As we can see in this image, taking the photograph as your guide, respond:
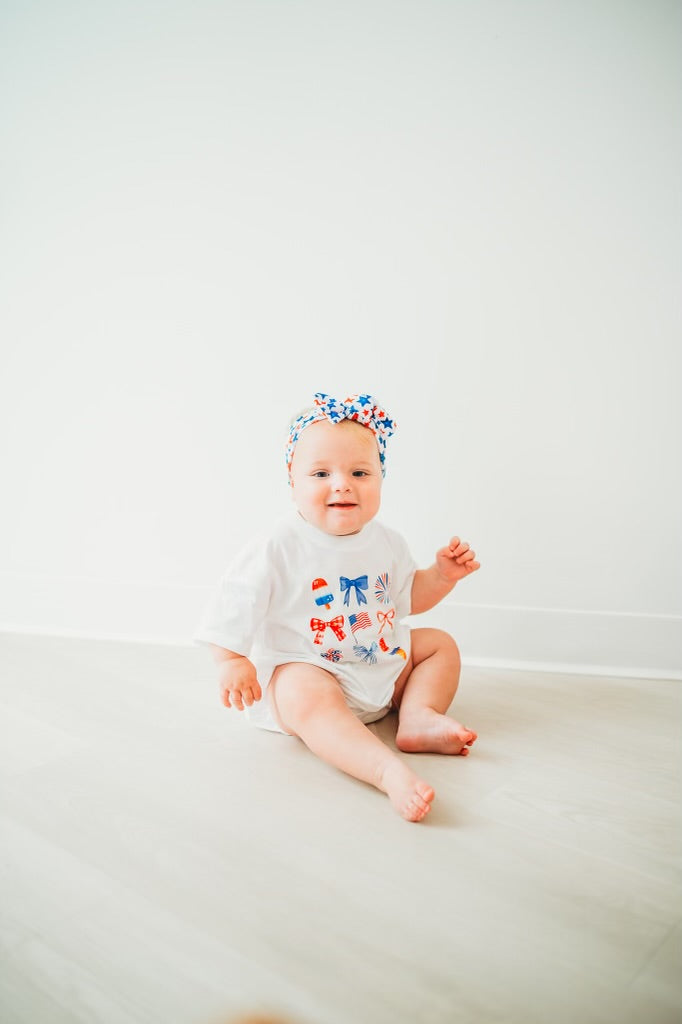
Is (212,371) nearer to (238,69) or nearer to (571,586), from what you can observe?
(238,69)

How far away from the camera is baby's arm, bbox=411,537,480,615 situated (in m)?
1.13

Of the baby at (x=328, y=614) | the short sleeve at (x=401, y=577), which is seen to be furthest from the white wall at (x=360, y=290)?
the baby at (x=328, y=614)

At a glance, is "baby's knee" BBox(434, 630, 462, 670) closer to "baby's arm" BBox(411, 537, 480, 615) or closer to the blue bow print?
"baby's arm" BBox(411, 537, 480, 615)

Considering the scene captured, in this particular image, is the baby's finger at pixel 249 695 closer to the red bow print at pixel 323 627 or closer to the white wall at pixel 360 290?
Result: the red bow print at pixel 323 627

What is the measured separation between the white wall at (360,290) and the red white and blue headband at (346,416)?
0.34 meters

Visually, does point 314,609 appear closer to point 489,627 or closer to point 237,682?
point 237,682

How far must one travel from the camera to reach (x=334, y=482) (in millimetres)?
1026

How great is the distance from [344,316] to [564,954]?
1.18m

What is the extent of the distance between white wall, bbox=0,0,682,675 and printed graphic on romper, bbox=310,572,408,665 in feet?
1.21

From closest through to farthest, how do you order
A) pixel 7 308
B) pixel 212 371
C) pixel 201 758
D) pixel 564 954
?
pixel 564 954
pixel 201 758
pixel 212 371
pixel 7 308

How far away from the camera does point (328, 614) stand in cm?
105

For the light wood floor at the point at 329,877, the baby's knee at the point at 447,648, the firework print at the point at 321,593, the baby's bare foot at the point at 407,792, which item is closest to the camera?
the light wood floor at the point at 329,877

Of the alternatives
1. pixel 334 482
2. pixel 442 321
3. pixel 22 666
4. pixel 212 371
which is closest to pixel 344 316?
pixel 442 321

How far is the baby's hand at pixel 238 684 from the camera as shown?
3.10 feet
